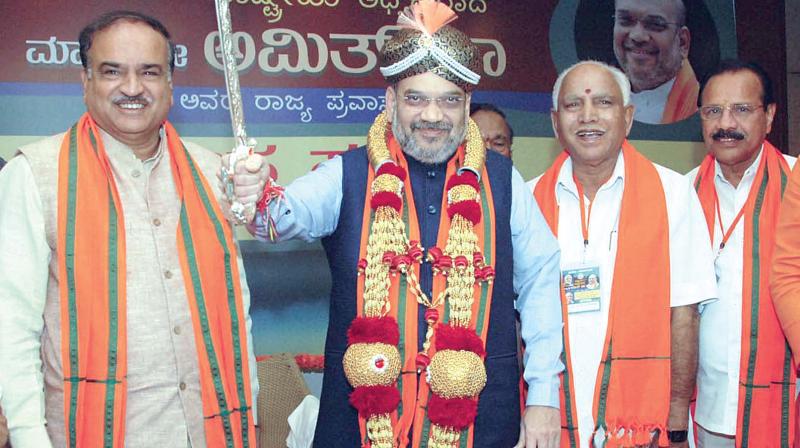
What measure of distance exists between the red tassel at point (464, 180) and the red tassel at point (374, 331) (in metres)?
0.43

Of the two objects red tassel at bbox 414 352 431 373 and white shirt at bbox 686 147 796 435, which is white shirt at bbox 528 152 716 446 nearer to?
white shirt at bbox 686 147 796 435

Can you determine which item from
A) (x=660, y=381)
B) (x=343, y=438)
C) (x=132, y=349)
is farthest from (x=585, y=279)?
(x=132, y=349)

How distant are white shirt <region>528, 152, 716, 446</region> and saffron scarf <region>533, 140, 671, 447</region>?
0.03 m

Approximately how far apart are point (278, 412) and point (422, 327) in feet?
5.92

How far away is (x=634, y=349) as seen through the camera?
2.81 metres

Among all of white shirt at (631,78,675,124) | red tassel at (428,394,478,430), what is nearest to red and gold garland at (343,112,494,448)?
red tassel at (428,394,478,430)

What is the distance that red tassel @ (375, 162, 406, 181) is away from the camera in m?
2.44

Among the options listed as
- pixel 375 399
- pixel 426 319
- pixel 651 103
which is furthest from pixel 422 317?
pixel 651 103

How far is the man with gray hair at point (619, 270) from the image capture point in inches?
110

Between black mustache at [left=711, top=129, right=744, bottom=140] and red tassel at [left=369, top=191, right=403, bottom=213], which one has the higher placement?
black mustache at [left=711, top=129, right=744, bottom=140]

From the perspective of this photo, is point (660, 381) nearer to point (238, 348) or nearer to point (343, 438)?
point (343, 438)

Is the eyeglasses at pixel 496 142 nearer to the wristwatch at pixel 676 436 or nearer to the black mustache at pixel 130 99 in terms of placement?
the wristwatch at pixel 676 436

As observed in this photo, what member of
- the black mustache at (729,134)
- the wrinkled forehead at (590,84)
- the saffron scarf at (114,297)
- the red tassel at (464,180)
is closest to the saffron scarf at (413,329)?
the red tassel at (464,180)

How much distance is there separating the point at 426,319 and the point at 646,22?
12.0 feet
